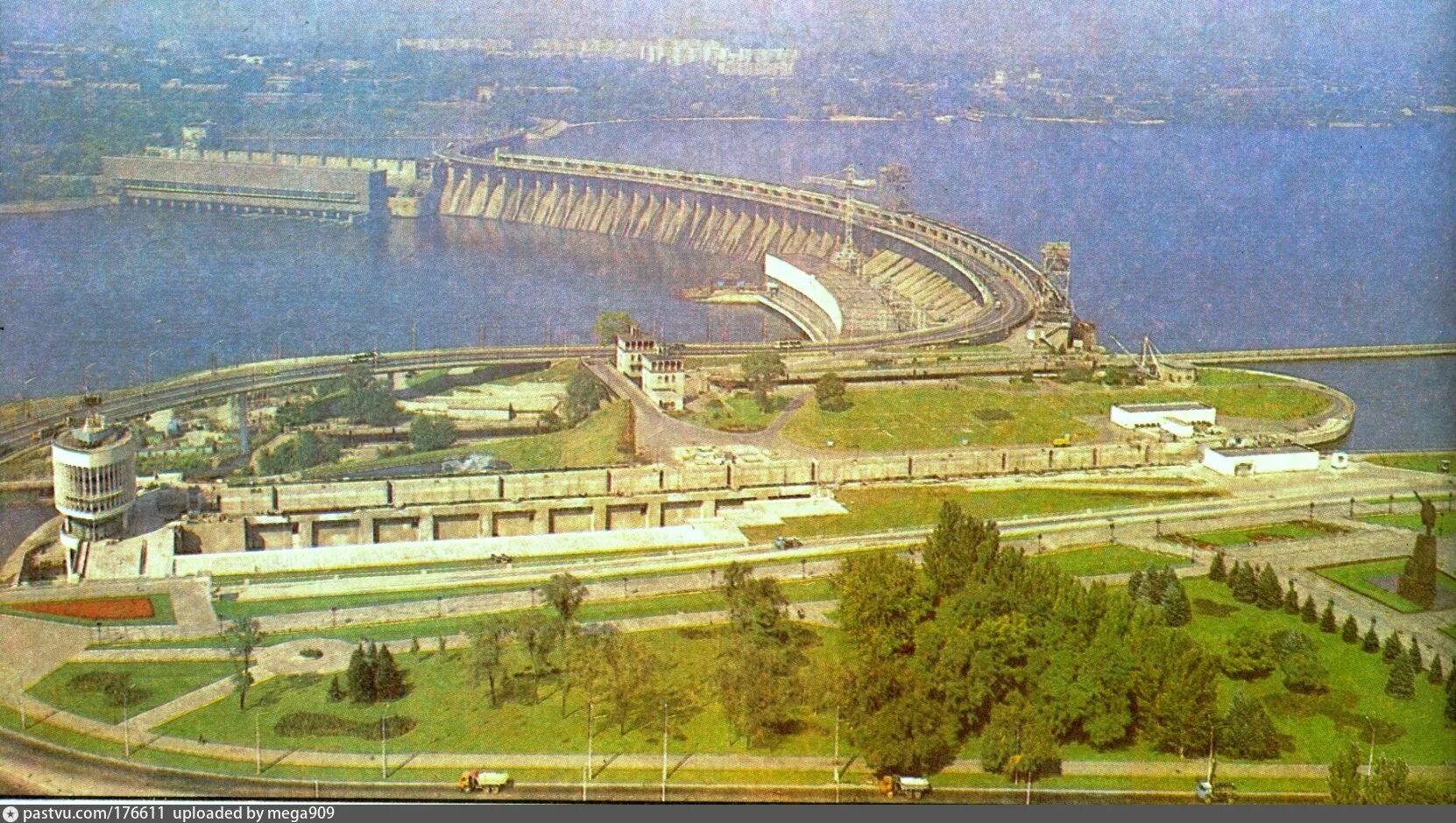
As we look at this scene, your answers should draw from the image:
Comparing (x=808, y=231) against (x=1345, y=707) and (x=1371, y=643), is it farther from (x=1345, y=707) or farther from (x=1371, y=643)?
(x=1345, y=707)

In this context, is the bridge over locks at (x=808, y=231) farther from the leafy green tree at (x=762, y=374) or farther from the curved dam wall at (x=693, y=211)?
the leafy green tree at (x=762, y=374)

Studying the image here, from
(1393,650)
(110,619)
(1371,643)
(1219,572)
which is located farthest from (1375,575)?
(110,619)

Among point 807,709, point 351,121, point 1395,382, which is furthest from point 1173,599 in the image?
point 351,121

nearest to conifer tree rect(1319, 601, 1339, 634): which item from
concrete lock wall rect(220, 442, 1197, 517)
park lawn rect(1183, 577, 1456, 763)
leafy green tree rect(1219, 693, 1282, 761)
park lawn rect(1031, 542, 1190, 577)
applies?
park lawn rect(1183, 577, 1456, 763)

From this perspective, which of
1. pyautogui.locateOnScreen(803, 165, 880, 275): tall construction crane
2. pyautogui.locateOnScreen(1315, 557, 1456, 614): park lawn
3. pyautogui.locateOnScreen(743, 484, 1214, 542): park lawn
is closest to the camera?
pyautogui.locateOnScreen(1315, 557, 1456, 614): park lawn

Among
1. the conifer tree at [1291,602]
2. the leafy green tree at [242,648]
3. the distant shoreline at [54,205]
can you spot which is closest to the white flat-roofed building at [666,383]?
the leafy green tree at [242,648]

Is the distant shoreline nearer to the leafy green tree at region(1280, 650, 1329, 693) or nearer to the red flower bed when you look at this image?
the red flower bed
